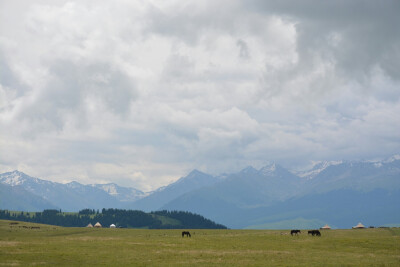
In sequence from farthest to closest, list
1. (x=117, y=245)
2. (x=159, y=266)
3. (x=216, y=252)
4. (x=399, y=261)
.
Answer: (x=117, y=245) < (x=216, y=252) < (x=399, y=261) < (x=159, y=266)

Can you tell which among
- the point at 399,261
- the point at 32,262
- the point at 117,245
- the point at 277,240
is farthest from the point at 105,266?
the point at 277,240

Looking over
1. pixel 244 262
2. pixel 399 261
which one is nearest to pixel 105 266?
pixel 244 262

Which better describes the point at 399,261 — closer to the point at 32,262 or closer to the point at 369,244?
the point at 369,244

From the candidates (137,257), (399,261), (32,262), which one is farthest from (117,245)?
(399,261)

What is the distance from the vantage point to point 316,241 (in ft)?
265

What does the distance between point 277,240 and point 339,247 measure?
527 inches

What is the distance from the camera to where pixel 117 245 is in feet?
238

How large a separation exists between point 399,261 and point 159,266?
2892cm

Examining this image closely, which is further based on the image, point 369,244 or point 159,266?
point 369,244

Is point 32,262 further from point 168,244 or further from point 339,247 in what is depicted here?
point 339,247

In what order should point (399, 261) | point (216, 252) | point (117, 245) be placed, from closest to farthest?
point (399, 261), point (216, 252), point (117, 245)

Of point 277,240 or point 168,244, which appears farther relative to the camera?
point 277,240

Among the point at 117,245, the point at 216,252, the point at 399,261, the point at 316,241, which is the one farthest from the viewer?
the point at 316,241

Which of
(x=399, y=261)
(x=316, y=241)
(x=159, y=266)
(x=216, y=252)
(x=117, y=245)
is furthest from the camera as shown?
(x=316, y=241)
